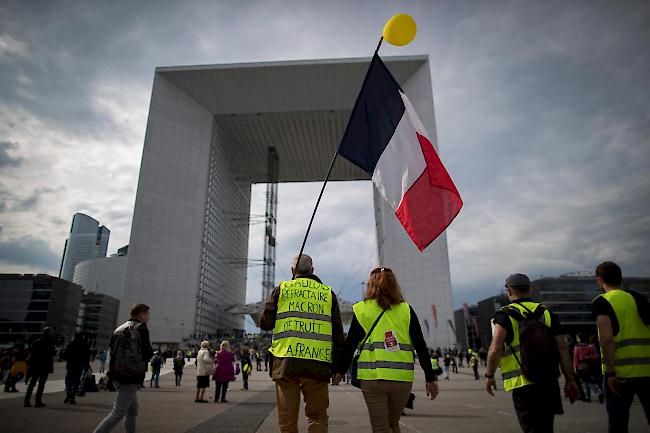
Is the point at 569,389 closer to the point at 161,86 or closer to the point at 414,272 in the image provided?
the point at 414,272

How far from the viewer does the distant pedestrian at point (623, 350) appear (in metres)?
3.58

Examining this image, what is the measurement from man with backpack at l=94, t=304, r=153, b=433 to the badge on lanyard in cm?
308

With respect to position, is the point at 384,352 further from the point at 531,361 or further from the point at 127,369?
the point at 127,369

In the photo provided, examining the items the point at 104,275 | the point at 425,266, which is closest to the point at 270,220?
the point at 425,266

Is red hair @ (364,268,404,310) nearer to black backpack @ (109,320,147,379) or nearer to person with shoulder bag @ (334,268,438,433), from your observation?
person with shoulder bag @ (334,268,438,433)

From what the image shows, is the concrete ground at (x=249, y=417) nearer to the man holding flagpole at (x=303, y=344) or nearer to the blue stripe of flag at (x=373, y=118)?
the man holding flagpole at (x=303, y=344)

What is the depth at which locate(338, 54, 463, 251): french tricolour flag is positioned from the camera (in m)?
5.56

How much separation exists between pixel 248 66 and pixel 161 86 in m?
11.5

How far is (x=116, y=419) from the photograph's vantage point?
4.48 m

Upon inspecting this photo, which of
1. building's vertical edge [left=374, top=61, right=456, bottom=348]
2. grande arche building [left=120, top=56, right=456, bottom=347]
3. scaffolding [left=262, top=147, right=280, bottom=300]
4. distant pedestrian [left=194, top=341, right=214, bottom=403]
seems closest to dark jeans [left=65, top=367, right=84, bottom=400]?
distant pedestrian [left=194, top=341, right=214, bottom=403]

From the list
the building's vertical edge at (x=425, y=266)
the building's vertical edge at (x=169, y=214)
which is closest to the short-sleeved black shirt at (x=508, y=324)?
the building's vertical edge at (x=425, y=266)

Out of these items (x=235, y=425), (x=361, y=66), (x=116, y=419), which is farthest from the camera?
(x=361, y=66)

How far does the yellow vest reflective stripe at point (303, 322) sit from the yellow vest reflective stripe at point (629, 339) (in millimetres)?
2576

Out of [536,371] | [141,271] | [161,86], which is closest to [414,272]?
[141,271]
